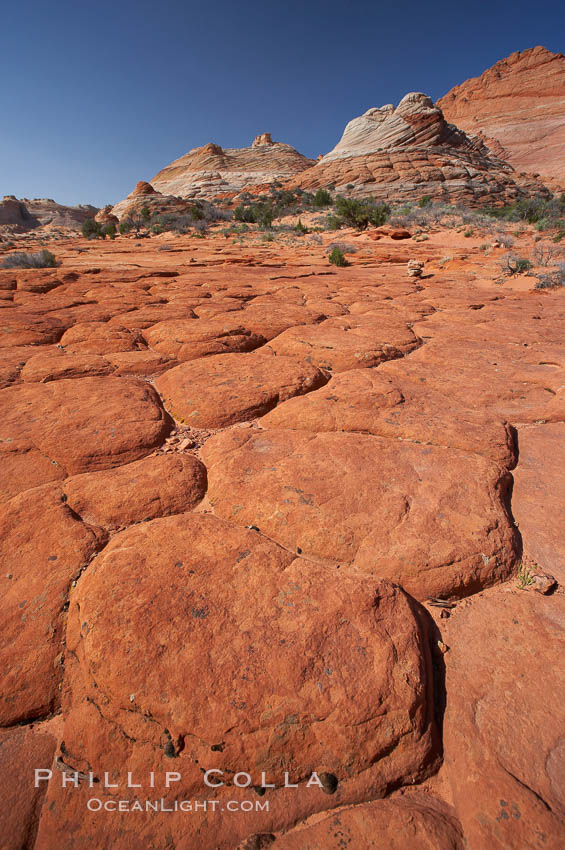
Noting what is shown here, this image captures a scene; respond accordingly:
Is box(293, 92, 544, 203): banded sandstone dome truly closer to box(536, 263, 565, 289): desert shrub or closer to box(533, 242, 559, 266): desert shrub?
box(533, 242, 559, 266): desert shrub

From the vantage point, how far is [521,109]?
45125 millimetres

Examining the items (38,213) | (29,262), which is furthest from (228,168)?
(29,262)

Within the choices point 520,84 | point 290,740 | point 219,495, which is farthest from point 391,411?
point 520,84

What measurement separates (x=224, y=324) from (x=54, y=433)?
154 cm

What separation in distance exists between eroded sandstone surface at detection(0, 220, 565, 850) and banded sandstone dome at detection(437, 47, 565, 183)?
42849 mm

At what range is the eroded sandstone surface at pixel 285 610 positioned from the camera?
704mm

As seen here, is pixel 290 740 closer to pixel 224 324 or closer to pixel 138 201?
pixel 224 324

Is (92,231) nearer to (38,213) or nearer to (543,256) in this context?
(543,256)

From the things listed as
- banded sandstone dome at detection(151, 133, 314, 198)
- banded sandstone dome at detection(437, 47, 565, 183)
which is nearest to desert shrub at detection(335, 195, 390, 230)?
banded sandstone dome at detection(151, 133, 314, 198)

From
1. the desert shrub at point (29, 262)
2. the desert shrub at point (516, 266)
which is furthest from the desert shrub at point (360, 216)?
the desert shrub at point (29, 262)

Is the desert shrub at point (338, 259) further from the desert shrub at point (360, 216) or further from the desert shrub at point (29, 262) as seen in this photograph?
the desert shrub at point (360, 216)

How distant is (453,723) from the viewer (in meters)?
0.79

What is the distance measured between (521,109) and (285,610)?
218 feet

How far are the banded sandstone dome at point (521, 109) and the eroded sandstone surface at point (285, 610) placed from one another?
42.8 metres
